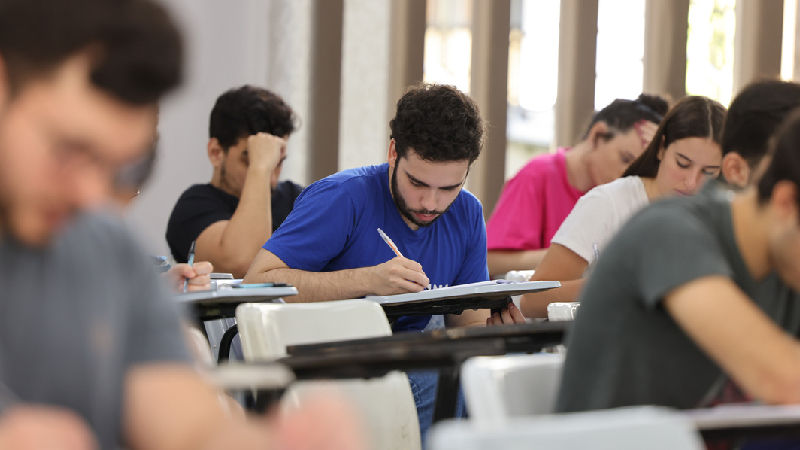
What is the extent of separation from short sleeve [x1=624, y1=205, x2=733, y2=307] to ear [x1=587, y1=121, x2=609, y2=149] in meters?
2.40

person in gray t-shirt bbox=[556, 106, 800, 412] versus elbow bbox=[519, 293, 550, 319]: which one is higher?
person in gray t-shirt bbox=[556, 106, 800, 412]

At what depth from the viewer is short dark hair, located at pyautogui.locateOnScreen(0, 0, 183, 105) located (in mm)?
621

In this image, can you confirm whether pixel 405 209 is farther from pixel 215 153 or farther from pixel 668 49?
pixel 668 49

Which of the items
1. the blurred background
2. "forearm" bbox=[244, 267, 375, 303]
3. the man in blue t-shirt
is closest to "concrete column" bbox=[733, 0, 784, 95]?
the blurred background

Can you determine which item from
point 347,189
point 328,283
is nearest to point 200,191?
point 347,189

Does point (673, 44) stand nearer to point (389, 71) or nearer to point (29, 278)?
point (389, 71)

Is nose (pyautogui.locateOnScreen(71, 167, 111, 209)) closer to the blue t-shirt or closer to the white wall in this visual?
the blue t-shirt

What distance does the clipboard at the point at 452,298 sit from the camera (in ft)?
6.53

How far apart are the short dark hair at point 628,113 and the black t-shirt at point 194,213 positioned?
1.55 meters

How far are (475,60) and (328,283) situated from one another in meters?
2.20

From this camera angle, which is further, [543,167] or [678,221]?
[543,167]

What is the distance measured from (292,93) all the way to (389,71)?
489mm

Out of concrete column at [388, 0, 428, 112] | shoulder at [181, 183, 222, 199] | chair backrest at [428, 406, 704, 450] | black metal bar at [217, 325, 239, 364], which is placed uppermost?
concrete column at [388, 0, 428, 112]

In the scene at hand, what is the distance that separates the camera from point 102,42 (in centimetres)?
64
